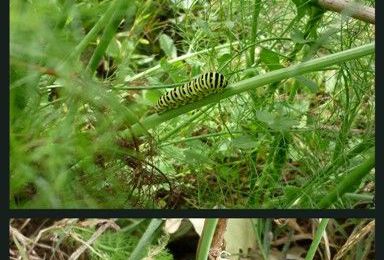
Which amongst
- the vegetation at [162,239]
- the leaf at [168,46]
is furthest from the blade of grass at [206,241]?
the leaf at [168,46]

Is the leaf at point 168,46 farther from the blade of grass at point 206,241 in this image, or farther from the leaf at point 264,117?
the blade of grass at point 206,241

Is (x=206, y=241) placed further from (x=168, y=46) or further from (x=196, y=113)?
(x=168, y=46)

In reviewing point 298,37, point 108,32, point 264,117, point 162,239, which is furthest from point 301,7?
point 162,239

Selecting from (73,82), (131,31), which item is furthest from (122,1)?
(131,31)

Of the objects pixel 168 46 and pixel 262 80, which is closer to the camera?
pixel 262 80

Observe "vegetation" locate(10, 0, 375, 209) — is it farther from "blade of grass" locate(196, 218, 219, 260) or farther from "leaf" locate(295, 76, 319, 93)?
"blade of grass" locate(196, 218, 219, 260)
